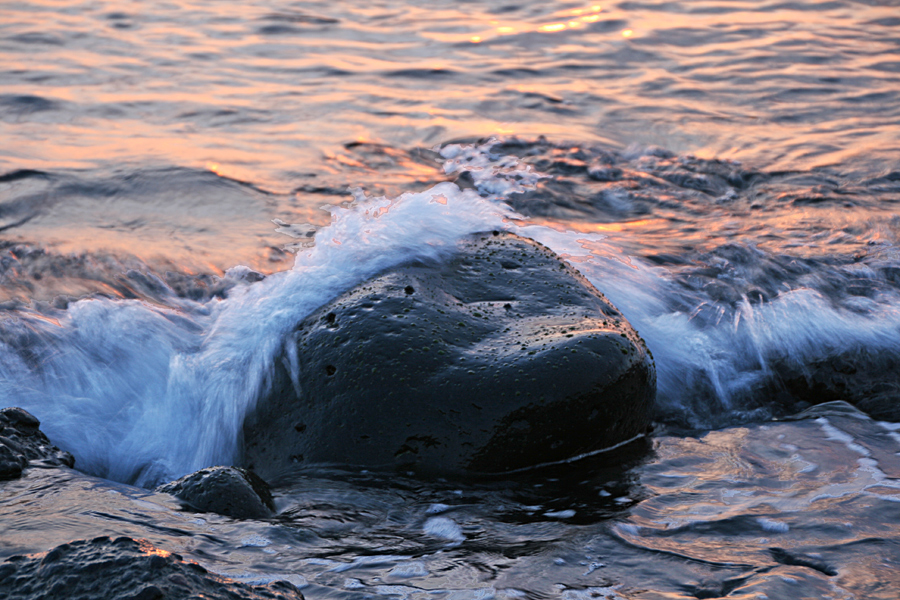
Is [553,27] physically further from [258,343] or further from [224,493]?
[224,493]

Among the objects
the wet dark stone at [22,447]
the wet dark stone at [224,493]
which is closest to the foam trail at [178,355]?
the wet dark stone at [22,447]

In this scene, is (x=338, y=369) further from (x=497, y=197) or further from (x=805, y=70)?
(x=805, y=70)

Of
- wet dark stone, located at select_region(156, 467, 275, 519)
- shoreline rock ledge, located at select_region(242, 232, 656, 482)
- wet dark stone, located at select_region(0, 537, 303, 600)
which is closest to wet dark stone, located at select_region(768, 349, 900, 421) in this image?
shoreline rock ledge, located at select_region(242, 232, 656, 482)

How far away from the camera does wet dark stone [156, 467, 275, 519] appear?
276cm

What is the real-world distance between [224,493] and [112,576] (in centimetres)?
93

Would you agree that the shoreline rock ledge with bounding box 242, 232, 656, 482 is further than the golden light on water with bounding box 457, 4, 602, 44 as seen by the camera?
No

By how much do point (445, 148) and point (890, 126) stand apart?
4420 mm

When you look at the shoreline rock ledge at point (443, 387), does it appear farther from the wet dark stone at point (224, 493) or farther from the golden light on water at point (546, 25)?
the golden light on water at point (546, 25)

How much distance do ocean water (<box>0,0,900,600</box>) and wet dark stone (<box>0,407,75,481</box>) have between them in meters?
0.11

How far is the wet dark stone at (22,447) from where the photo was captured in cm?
280

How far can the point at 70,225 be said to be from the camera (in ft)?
19.3

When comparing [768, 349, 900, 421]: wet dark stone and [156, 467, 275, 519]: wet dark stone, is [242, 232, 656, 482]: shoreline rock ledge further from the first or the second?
[768, 349, 900, 421]: wet dark stone

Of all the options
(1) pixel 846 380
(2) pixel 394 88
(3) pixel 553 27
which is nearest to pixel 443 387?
(1) pixel 846 380

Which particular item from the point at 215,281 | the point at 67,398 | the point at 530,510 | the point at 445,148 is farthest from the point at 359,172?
the point at 530,510
